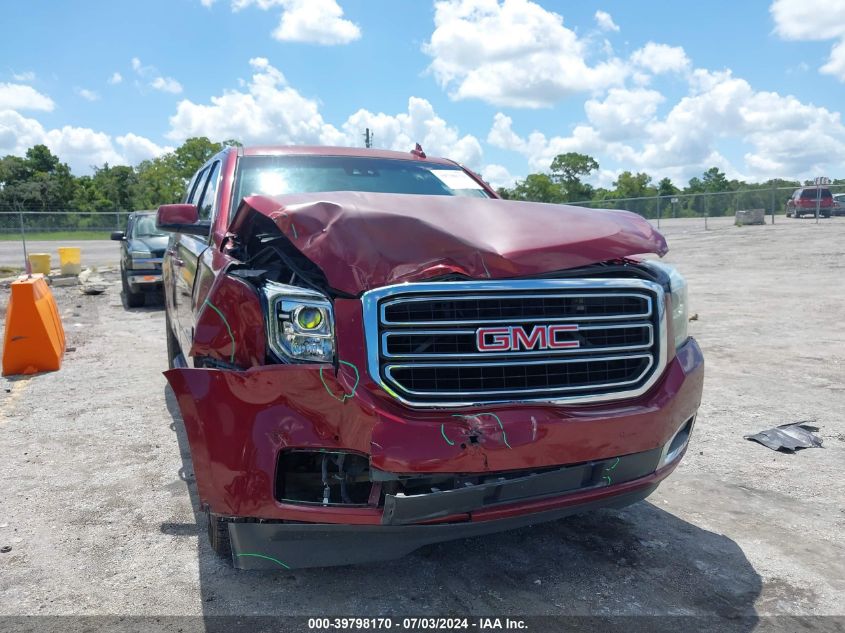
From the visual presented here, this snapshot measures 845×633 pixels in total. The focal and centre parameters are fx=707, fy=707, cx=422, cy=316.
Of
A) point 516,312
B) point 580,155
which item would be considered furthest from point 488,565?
point 580,155

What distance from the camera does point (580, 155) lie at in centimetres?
9169

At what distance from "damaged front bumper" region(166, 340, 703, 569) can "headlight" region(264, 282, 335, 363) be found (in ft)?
0.30

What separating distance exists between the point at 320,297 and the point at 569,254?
3.14ft

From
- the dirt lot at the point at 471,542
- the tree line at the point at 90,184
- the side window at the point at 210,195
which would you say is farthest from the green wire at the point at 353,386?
the tree line at the point at 90,184

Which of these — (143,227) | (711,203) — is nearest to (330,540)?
(143,227)

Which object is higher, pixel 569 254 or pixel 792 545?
pixel 569 254

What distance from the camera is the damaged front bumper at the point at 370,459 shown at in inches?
95.8

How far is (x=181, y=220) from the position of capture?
3.81 m

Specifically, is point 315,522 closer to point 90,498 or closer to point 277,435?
point 277,435

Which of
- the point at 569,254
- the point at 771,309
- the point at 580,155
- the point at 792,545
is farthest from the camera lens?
the point at 580,155

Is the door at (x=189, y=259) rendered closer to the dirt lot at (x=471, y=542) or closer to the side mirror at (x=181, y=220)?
the side mirror at (x=181, y=220)

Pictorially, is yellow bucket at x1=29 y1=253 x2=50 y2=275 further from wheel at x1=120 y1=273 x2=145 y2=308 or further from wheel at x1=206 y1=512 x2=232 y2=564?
wheel at x1=206 y1=512 x2=232 y2=564

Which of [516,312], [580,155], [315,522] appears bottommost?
[315,522]

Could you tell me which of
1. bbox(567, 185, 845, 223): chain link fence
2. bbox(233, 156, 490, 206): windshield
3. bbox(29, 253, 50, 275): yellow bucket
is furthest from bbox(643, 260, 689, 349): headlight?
bbox(567, 185, 845, 223): chain link fence
